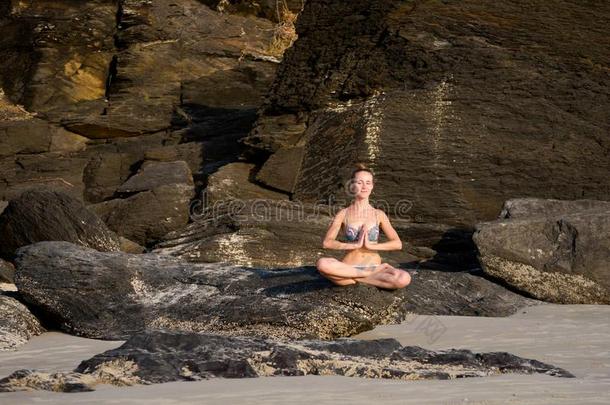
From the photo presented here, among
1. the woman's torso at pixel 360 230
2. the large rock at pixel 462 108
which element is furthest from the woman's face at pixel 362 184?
the large rock at pixel 462 108

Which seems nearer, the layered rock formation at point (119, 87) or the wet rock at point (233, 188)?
the wet rock at point (233, 188)

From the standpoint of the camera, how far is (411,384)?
4910 millimetres

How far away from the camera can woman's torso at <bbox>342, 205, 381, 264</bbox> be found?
25.2 feet

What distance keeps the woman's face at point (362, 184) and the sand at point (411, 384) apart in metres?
1.03

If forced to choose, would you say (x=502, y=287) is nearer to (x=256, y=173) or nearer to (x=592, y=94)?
(x=592, y=94)

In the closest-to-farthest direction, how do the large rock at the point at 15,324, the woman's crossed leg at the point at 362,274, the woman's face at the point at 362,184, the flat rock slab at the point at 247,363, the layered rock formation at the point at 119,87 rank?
the flat rock slab at the point at 247,363 < the large rock at the point at 15,324 < the woman's crossed leg at the point at 362,274 < the woman's face at the point at 362,184 < the layered rock formation at the point at 119,87

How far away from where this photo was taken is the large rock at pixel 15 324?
7305 millimetres

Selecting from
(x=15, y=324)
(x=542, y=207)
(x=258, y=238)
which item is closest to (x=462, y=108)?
(x=542, y=207)

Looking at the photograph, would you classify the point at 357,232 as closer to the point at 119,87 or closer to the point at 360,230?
the point at 360,230

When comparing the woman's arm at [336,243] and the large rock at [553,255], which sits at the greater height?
the woman's arm at [336,243]

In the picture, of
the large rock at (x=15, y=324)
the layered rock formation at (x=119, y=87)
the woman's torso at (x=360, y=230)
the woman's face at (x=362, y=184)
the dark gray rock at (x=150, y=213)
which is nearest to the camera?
the large rock at (x=15, y=324)

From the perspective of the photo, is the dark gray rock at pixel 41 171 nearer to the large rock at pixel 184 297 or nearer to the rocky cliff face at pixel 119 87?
the rocky cliff face at pixel 119 87

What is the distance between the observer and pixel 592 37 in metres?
13.1

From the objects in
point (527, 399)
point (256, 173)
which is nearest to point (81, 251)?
point (527, 399)
